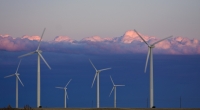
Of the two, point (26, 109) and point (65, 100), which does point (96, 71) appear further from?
point (26, 109)

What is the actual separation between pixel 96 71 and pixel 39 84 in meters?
27.6

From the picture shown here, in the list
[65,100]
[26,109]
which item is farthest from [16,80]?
[26,109]

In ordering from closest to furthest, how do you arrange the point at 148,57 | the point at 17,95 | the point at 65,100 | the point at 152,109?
1. the point at 152,109
2. the point at 148,57
3. the point at 17,95
4. the point at 65,100

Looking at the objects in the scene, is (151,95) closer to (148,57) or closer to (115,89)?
(148,57)

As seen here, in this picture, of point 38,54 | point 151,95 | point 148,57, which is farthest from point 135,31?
point 38,54

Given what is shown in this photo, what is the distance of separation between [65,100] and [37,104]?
3302 cm

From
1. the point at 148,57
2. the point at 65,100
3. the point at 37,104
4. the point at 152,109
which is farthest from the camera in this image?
the point at 65,100

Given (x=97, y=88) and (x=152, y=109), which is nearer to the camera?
(x=152, y=109)

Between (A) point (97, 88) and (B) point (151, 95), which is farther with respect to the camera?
(A) point (97, 88)

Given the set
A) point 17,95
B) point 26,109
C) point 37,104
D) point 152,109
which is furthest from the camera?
point 17,95

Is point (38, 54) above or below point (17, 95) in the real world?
above

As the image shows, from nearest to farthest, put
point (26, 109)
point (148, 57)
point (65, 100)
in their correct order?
1. point (26, 109)
2. point (148, 57)
3. point (65, 100)

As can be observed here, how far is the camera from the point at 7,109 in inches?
4252

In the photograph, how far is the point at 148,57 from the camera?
13100cm
